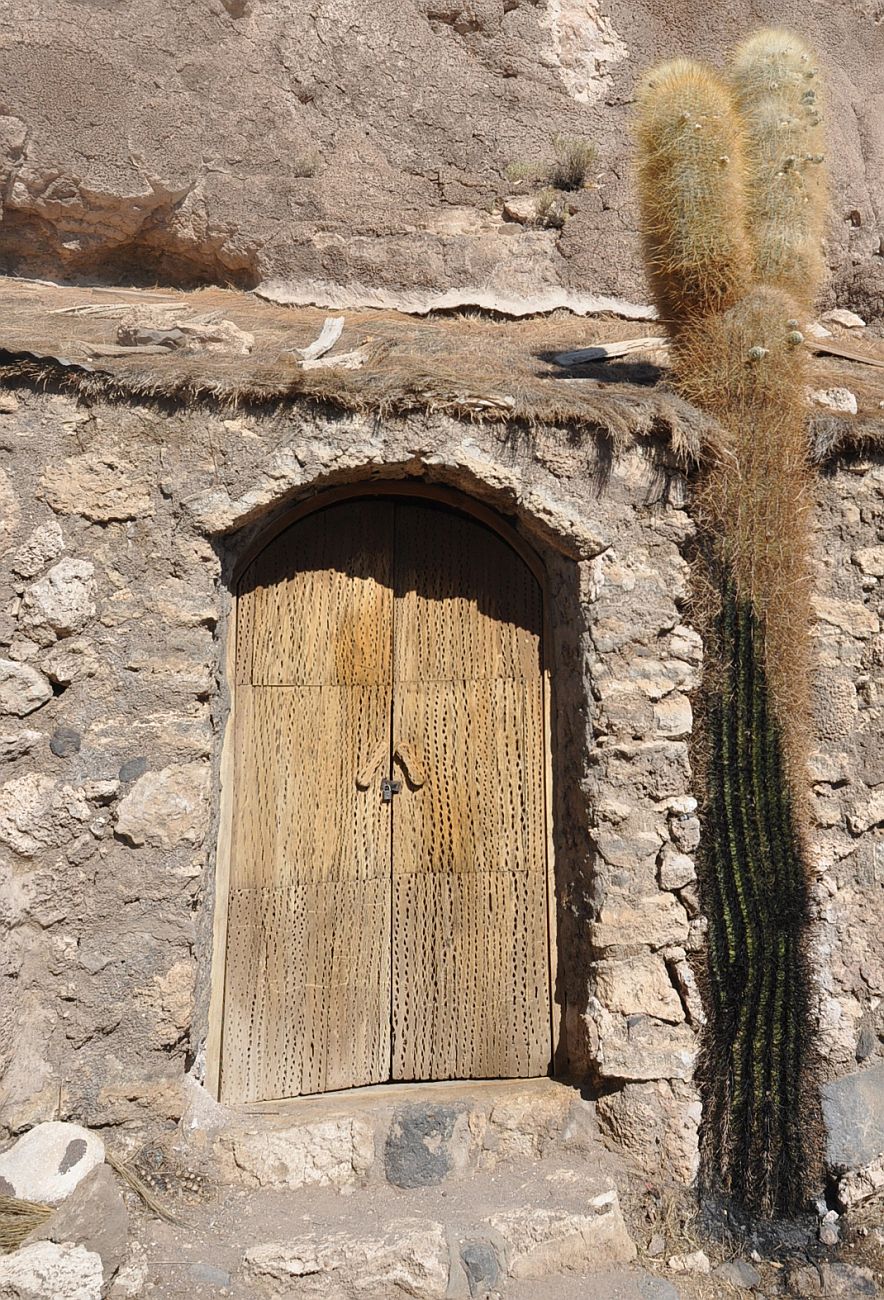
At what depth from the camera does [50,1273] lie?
269cm

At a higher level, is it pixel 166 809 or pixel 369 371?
pixel 369 371

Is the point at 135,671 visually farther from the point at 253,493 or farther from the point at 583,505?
the point at 583,505

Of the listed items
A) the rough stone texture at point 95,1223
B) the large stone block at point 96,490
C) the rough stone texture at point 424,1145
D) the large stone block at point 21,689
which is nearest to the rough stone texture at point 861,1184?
the rough stone texture at point 424,1145

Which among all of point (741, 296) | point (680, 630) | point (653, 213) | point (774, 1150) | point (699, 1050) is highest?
point (653, 213)

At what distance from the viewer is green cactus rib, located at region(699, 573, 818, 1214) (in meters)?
3.29

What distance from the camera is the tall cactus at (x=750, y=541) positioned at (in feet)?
10.8

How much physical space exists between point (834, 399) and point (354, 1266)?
3.71 metres

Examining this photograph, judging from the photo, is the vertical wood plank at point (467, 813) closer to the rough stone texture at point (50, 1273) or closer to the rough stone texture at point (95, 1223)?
the rough stone texture at point (95, 1223)

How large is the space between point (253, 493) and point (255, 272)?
268 cm

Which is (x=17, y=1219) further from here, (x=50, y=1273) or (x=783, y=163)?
(x=783, y=163)

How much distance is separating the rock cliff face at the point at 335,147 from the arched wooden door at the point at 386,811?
2403 millimetres

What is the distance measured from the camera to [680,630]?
3.69 metres

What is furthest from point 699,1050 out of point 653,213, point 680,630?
point 653,213

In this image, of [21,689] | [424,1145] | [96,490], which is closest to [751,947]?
[424,1145]
